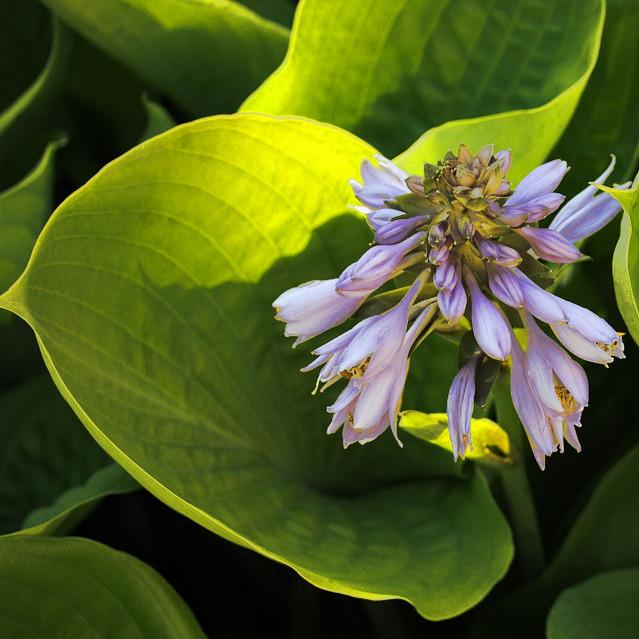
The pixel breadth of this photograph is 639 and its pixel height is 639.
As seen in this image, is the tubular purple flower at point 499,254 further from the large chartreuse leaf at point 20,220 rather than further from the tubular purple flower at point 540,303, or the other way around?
the large chartreuse leaf at point 20,220

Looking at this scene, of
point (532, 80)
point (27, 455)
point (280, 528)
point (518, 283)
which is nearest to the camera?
point (518, 283)

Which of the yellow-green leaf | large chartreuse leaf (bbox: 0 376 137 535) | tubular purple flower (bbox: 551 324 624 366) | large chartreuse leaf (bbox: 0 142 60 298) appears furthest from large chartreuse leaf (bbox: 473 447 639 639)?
large chartreuse leaf (bbox: 0 142 60 298)

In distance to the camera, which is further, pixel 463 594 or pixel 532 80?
pixel 532 80

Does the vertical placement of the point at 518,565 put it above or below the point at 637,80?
below

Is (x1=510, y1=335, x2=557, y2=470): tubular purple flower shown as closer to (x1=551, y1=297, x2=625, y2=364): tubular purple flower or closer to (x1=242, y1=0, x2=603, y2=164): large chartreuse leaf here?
(x1=551, y1=297, x2=625, y2=364): tubular purple flower

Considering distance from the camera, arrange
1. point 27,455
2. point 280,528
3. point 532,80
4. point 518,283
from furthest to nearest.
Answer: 1. point 27,455
2. point 532,80
3. point 280,528
4. point 518,283

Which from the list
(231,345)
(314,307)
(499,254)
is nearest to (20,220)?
(231,345)

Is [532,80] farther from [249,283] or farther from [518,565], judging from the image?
[518,565]

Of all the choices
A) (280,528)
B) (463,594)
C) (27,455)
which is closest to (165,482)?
(280,528)
